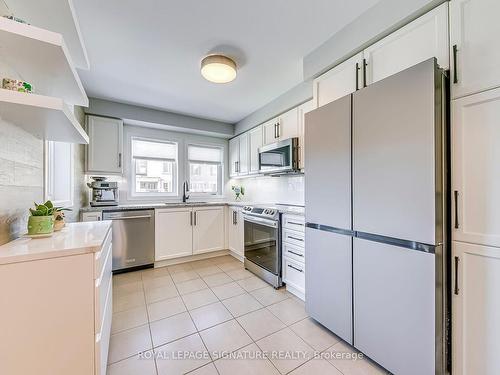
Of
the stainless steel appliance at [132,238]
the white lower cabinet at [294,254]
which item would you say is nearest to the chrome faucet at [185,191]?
the stainless steel appliance at [132,238]

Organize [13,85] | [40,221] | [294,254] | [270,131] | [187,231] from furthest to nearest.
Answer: [187,231] < [270,131] < [294,254] < [40,221] < [13,85]

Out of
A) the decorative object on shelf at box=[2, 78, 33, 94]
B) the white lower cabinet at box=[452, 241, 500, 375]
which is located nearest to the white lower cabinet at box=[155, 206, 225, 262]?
the decorative object on shelf at box=[2, 78, 33, 94]

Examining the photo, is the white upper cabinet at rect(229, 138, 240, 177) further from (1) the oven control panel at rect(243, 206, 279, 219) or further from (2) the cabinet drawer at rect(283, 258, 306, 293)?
(2) the cabinet drawer at rect(283, 258, 306, 293)

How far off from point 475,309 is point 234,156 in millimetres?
3716

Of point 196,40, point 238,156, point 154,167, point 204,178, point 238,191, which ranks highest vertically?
point 196,40

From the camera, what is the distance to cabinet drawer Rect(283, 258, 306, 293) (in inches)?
89.0

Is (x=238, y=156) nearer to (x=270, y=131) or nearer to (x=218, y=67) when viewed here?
(x=270, y=131)

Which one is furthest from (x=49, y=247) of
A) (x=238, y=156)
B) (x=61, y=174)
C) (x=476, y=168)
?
(x=238, y=156)

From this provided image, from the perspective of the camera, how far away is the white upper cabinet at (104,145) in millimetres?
3045

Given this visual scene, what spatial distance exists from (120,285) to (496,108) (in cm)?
367

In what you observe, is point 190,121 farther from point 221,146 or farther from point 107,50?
point 107,50

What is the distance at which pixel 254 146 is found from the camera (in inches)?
143

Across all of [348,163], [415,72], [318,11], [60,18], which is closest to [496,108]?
[415,72]

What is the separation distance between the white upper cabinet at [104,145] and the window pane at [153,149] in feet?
1.33
